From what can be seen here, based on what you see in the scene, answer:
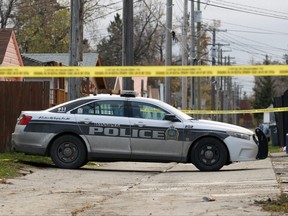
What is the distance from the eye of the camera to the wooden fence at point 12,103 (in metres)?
16.5

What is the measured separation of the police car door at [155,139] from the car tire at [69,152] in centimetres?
105

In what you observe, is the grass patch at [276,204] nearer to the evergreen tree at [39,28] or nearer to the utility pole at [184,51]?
the utility pole at [184,51]

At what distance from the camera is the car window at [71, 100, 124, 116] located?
14.1 m

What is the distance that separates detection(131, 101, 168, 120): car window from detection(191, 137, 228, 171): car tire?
37.6 inches

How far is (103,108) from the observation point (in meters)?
14.2

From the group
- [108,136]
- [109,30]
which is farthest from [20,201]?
[109,30]

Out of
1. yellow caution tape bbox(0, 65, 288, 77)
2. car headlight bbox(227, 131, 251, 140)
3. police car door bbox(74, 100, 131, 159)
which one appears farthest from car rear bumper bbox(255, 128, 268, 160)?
police car door bbox(74, 100, 131, 159)

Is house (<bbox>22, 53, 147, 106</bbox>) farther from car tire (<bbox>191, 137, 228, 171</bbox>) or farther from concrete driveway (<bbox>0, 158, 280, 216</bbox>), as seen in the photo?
concrete driveway (<bbox>0, 158, 280, 216</bbox>)

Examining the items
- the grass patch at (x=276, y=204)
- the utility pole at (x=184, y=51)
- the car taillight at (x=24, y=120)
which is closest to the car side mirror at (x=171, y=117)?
the car taillight at (x=24, y=120)

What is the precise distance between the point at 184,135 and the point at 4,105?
4.86m

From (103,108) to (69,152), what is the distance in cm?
113

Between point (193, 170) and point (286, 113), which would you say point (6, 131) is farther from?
point (286, 113)

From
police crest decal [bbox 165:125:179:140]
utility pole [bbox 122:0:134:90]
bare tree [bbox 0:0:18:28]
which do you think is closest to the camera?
police crest decal [bbox 165:125:179:140]

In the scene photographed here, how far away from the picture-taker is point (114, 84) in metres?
53.3
